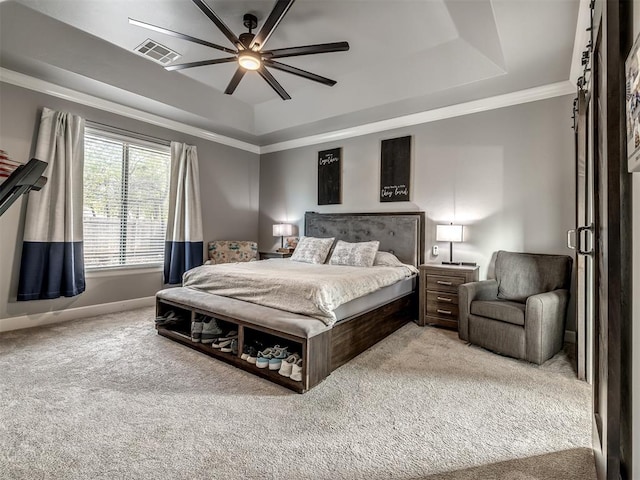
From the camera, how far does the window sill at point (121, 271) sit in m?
4.12

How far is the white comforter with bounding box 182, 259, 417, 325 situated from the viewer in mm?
2484

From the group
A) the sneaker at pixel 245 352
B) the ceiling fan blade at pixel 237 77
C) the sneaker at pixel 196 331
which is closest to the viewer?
the sneaker at pixel 245 352

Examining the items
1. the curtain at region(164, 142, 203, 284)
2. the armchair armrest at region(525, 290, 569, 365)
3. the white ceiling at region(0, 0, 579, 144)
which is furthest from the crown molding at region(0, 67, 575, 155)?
the armchair armrest at region(525, 290, 569, 365)

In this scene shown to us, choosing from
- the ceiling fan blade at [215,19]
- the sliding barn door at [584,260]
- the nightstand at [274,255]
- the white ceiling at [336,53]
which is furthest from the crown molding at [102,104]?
the sliding barn door at [584,260]

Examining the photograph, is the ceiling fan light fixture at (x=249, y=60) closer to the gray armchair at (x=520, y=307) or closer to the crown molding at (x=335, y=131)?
the crown molding at (x=335, y=131)

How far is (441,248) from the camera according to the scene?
4305 mm

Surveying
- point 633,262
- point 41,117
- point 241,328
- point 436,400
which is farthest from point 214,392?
point 41,117

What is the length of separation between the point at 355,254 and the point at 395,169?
4.76ft

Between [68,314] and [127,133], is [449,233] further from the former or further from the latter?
[68,314]

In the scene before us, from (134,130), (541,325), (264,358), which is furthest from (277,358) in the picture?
(134,130)

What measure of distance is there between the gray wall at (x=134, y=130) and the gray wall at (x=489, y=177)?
2.08 meters

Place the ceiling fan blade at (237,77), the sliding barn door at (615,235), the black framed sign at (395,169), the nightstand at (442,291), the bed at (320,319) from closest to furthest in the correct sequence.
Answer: the sliding barn door at (615,235), the bed at (320,319), the ceiling fan blade at (237,77), the nightstand at (442,291), the black framed sign at (395,169)

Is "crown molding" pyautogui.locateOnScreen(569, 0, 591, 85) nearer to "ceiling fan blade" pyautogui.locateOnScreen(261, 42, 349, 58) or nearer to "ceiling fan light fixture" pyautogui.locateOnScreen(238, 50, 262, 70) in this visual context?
"ceiling fan blade" pyautogui.locateOnScreen(261, 42, 349, 58)

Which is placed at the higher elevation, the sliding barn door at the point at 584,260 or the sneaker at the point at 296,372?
the sliding barn door at the point at 584,260
